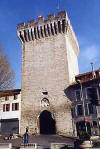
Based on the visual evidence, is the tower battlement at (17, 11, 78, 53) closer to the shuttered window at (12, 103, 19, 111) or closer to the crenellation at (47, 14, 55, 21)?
the crenellation at (47, 14, 55, 21)

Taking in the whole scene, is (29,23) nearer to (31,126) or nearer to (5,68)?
(5,68)

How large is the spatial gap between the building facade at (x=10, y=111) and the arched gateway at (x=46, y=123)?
3.98m

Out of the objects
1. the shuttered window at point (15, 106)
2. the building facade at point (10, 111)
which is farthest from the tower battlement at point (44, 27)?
the shuttered window at point (15, 106)

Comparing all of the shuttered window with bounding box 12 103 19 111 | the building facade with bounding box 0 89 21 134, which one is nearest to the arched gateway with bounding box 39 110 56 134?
the building facade with bounding box 0 89 21 134

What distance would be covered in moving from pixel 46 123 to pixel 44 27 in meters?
17.6

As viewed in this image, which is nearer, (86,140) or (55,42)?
(86,140)

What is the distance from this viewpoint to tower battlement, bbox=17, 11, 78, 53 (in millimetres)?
32781

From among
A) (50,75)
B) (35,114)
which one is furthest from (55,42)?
(35,114)

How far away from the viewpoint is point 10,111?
30.2m

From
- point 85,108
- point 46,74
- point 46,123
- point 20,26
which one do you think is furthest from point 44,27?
point 46,123

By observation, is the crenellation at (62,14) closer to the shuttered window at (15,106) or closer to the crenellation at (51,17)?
the crenellation at (51,17)

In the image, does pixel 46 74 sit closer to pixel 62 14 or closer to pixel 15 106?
pixel 15 106

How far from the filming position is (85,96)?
27828 millimetres

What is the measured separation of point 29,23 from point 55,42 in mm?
6762
